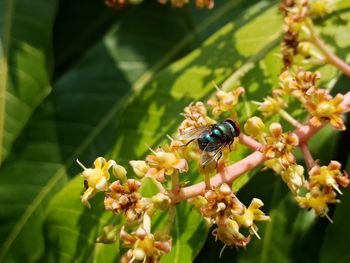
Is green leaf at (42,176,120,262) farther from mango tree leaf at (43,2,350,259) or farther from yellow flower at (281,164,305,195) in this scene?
yellow flower at (281,164,305,195)

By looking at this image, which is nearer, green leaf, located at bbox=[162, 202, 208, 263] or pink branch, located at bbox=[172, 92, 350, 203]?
pink branch, located at bbox=[172, 92, 350, 203]

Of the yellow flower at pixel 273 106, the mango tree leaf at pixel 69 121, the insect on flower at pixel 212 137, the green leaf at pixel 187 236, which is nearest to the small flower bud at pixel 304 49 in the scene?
the yellow flower at pixel 273 106

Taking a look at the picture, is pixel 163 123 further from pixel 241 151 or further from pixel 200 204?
pixel 200 204

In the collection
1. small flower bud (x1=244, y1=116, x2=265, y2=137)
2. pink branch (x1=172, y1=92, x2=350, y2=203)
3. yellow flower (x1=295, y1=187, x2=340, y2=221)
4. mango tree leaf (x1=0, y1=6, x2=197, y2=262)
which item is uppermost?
small flower bud (x1=244, y1=116, x2=265, y2=137)

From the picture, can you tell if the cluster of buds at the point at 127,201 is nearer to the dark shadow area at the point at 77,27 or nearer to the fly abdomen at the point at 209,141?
the fly abdomen at the point at 209,141

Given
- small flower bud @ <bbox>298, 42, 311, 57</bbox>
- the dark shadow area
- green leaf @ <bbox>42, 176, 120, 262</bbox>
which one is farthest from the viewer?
the dark shadow area

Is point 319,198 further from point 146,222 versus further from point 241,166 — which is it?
point 146,222

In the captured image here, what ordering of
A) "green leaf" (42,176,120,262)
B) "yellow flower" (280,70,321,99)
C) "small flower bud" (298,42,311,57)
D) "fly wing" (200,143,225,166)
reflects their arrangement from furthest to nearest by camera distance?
1. "green leaf" (42,176,120,262)
2. "small flower bud" (298,42,311,57)
3. "yellow flower" (280,70,321,99)
4. "fly wing" (200,143,225,166)

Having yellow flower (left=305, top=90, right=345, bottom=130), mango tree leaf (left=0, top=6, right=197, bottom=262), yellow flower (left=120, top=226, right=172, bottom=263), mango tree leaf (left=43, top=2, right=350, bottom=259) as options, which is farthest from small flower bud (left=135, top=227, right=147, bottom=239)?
mango tree leaf (left=0, top=6, right=197, bottom=262)
